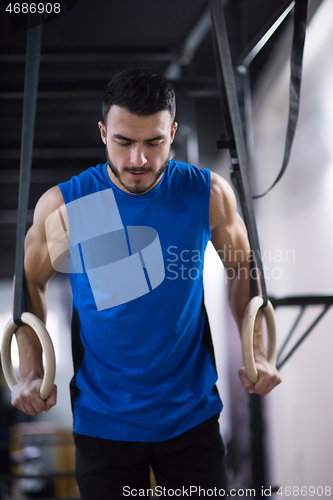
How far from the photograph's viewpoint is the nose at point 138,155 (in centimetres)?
121

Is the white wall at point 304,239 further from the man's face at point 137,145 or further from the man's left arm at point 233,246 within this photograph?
the man's face at point 137,145

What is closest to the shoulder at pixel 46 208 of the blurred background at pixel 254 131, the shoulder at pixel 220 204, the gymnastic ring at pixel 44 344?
the gymnastic ring at pixel 44 344

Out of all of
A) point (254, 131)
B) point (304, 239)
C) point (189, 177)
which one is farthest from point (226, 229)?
point (254, 131)

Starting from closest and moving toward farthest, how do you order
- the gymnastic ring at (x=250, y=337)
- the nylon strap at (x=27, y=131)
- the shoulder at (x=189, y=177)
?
the nylon strap at (x=27, y=131) → the gymnastic ring at (x=250, y=337) → the shoulder at (x=189, y=177)

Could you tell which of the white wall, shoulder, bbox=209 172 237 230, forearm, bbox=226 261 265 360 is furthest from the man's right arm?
the white wall

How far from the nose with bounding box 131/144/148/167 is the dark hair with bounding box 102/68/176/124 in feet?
0.28

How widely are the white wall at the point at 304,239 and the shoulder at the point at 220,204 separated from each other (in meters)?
0.98

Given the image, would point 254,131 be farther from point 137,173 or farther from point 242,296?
point 137,173

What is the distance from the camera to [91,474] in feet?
4.37

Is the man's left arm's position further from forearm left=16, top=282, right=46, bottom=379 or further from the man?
forearm left=16, top=282, right=46, bottom=379

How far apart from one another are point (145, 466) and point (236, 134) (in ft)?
3.22

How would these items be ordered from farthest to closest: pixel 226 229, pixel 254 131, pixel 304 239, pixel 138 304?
pixel 254 131 < pixel 304 239 < pixel 226 229 < pixel 138 304

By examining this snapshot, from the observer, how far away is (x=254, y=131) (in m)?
3.12

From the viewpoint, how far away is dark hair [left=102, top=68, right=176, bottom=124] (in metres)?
1.21
